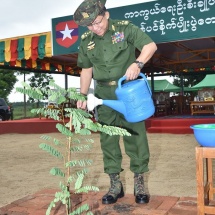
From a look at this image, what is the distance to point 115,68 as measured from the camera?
2264mm

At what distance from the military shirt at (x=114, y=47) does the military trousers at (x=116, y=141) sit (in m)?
0.13

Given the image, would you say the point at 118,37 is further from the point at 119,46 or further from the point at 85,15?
the point at 85,15

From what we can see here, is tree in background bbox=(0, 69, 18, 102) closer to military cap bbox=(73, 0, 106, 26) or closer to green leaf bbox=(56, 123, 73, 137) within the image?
military cap bbox=(73, 0, 106, 26)

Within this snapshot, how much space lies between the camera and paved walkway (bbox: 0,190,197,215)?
82.0 inches

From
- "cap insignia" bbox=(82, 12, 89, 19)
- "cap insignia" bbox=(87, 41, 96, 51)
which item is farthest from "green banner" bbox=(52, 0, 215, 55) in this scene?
"cap insignia" bbox=(82, 12, 89, 19)

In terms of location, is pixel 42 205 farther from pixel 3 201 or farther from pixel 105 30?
pixel 105 30

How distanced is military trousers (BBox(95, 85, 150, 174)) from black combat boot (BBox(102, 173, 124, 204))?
6 cm

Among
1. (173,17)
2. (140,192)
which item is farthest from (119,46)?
(173,17)

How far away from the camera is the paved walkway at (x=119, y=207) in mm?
2084

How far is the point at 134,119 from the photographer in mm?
1940

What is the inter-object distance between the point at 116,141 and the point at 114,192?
39cm

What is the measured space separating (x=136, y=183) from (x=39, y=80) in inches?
997

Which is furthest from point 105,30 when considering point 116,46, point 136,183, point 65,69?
point 65,69

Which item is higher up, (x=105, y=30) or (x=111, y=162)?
(x=105, y=30)
